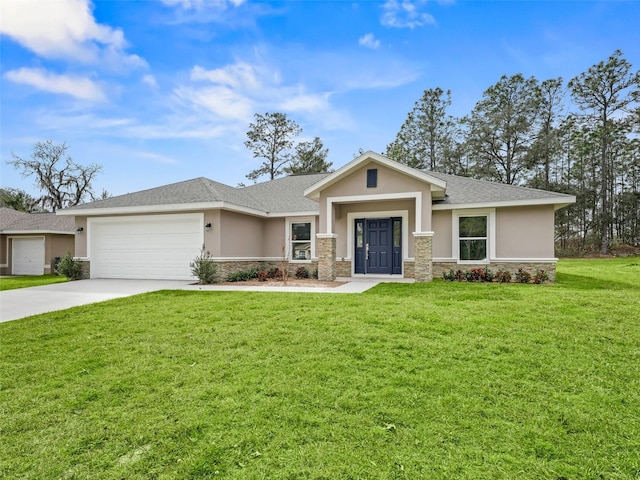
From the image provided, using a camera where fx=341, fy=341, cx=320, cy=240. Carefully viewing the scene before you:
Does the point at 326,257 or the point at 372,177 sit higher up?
the point at 372,177

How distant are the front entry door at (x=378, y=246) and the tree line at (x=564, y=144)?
21996 millimetres

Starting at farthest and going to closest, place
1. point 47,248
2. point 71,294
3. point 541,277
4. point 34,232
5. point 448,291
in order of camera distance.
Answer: point 47,248, point 34,232, point 541,277, point 71,294, point 448,291

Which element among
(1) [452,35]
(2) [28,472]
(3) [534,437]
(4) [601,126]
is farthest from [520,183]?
(2) [28,472]

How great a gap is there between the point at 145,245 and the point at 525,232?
14220mm

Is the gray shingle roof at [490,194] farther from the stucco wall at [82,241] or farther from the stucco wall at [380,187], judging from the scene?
the stucco wall at [82,241]

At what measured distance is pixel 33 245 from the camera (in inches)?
754

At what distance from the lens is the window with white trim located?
14594mm

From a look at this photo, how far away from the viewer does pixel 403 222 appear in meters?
13.1

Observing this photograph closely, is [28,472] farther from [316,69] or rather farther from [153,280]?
[316,69]

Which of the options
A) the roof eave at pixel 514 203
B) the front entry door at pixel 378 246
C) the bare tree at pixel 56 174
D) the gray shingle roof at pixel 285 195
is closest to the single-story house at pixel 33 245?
the gray shingle roof at pixel 285 195

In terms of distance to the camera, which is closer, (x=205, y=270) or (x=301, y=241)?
(x=205, y=270)

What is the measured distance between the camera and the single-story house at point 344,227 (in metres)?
11.7

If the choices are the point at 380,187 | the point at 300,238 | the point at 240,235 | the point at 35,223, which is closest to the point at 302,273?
the point at 300,238

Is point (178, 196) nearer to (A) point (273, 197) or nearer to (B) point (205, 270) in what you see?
(B) point (205, 270)
